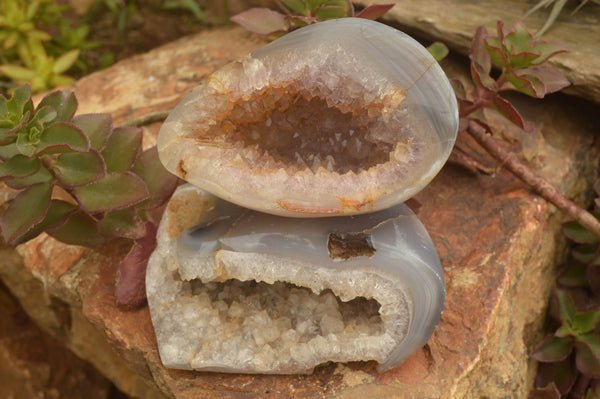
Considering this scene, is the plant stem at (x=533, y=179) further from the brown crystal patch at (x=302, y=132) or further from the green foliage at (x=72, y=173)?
the green foliage at (x=72, y=173)

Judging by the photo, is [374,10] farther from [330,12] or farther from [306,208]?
[306,208]

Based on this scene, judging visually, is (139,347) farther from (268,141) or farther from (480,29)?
(480,29)

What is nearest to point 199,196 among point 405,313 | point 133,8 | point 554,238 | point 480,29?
point 405,313

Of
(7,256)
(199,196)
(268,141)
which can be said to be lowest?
(7,256)

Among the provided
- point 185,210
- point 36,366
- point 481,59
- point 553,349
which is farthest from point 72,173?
point 553,349

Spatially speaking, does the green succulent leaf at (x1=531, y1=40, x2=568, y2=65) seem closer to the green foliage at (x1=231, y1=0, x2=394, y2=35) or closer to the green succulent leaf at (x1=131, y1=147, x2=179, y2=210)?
the green foliage at (x1=231, y1=0, x2=394, y2=35)

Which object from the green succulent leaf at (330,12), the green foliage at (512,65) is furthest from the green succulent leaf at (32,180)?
the green foliage at (512,65)

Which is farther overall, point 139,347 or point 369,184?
point 139,347
